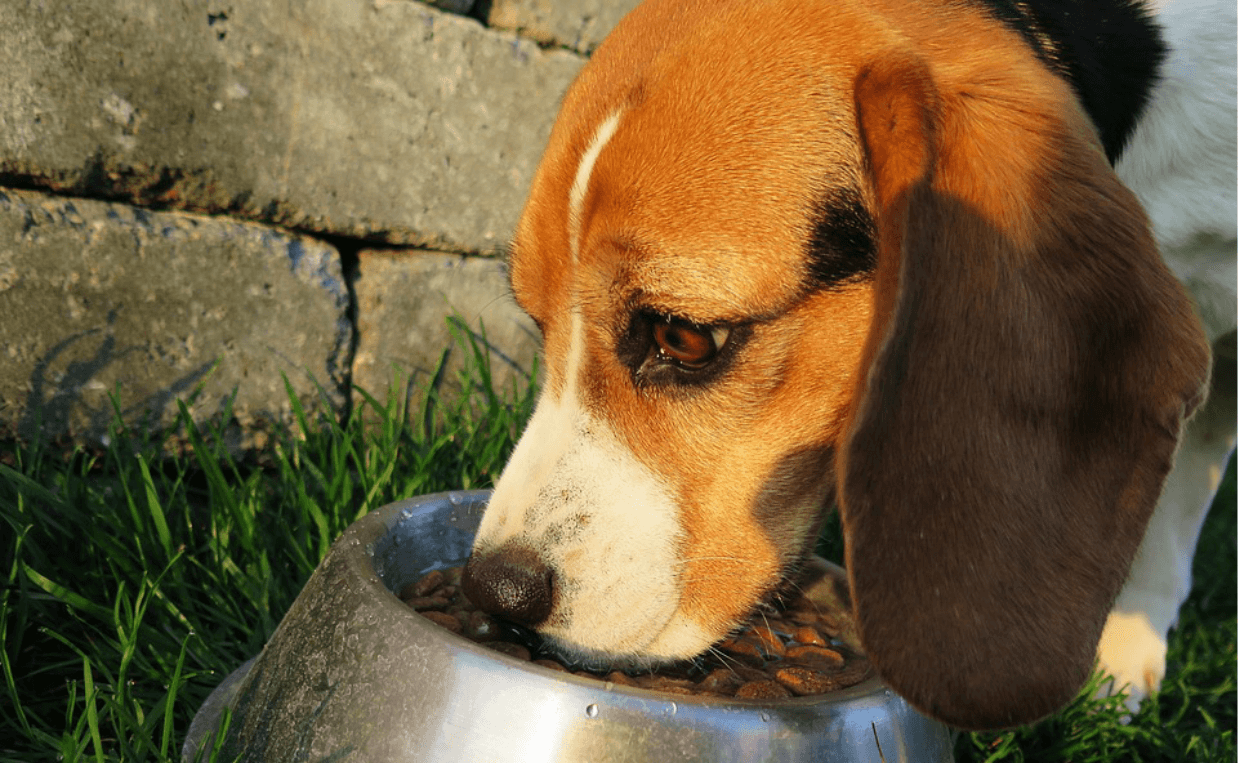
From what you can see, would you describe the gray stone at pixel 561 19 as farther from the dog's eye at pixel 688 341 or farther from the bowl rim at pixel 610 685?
the bowl rim at pixel 610 685

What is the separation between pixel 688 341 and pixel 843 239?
32 cm

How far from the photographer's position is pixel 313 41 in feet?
9.20

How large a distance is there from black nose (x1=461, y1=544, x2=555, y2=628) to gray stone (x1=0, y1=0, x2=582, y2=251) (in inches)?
63.9

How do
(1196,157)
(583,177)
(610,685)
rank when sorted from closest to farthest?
1. (610,685)
2. (583,177)
3. (1196,157)

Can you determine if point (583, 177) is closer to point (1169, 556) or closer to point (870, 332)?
point (870, 332)

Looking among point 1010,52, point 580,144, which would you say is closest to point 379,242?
point 580,144

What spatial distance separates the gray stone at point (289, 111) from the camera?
7.96 ft

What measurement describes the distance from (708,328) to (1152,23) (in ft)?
4.34

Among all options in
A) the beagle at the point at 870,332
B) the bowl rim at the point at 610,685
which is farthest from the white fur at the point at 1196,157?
the bowl rim at the point at 610,685

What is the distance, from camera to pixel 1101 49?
79.9 inches

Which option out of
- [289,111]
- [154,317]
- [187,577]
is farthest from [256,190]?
[187,577]

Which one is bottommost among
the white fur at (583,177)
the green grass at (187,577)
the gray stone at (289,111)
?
the green grass at (187,577)

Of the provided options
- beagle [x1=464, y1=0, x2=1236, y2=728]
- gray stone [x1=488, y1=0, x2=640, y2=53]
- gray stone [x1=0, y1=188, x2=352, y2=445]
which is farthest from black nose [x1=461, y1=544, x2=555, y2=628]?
gray stone [x1=488, y1=0, x2=640, y2=53]

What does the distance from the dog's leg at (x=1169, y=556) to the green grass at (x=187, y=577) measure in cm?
14
